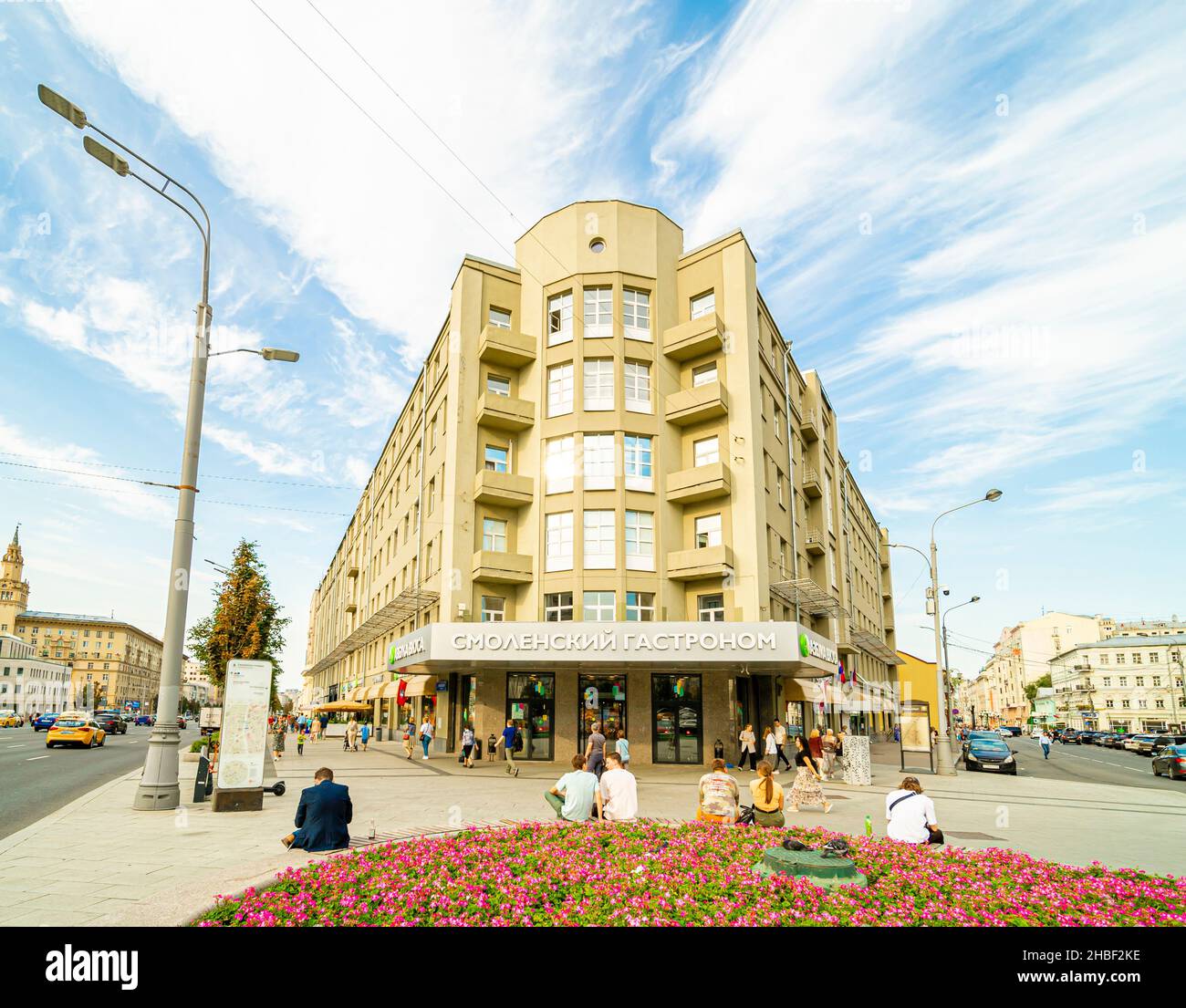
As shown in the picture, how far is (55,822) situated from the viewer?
42.4 ft

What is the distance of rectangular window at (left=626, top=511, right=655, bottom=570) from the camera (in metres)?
28.8

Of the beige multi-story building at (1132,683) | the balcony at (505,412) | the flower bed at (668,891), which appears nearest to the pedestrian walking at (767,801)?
the flower bed at (668,891)

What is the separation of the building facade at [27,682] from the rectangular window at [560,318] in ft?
356

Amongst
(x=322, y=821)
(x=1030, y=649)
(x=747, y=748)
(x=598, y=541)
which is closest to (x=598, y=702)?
(x=598, y=541)

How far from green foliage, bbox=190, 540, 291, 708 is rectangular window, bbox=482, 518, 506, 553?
20.9 meters

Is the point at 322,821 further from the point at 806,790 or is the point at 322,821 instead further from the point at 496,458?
the point at 496,458

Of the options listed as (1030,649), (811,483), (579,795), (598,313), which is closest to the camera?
(579,795)

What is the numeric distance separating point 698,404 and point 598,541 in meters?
6.47

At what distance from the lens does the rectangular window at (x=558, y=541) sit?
95.5 ft

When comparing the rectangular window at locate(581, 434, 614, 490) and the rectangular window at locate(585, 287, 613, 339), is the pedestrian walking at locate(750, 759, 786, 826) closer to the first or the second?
the rectangular window at locate(581, 434, 614, 490)

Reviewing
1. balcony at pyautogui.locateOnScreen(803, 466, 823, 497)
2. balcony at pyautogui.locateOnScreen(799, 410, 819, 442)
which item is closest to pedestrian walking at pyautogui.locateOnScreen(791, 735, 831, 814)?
balcony at pyautogui.locateOnScreen(803, 466, 823, 497)

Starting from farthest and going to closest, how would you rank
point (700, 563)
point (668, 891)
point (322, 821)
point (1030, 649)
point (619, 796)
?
point (1030, 649), point (700, 563), point (619, 796), point (322, 821), point (668, 891)

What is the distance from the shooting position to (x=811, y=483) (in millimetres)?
39031
